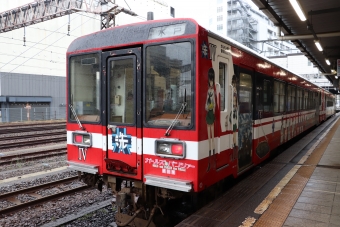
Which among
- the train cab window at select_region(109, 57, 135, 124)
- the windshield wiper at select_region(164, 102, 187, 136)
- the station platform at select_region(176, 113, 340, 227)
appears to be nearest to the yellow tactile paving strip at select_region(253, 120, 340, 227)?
the station platform at select_region(176, 113, 340, 227)

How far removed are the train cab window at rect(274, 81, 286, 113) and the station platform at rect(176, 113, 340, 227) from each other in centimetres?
174

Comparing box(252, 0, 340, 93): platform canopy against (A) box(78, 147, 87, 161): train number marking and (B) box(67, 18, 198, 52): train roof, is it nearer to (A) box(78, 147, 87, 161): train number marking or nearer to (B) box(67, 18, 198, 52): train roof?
(B) box(67, 18, 198, 52): train roof

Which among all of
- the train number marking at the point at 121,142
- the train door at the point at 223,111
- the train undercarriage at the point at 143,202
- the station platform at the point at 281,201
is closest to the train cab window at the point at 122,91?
the train number marking at the point at 121,142

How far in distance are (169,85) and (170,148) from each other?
2.90ft

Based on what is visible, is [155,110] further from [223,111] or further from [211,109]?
[223,111]

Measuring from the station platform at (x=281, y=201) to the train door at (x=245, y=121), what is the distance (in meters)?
0.50

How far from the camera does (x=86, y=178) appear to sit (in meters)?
5.24

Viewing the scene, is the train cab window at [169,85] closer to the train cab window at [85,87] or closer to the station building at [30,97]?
the train cab window at [85,87]

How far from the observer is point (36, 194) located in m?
6.55

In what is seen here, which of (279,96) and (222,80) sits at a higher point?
(222,80)

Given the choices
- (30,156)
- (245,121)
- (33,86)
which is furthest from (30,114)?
(245,121)

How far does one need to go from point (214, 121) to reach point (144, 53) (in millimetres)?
1432

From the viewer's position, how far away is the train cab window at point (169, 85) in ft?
13.2

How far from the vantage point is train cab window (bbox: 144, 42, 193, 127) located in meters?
4.03
